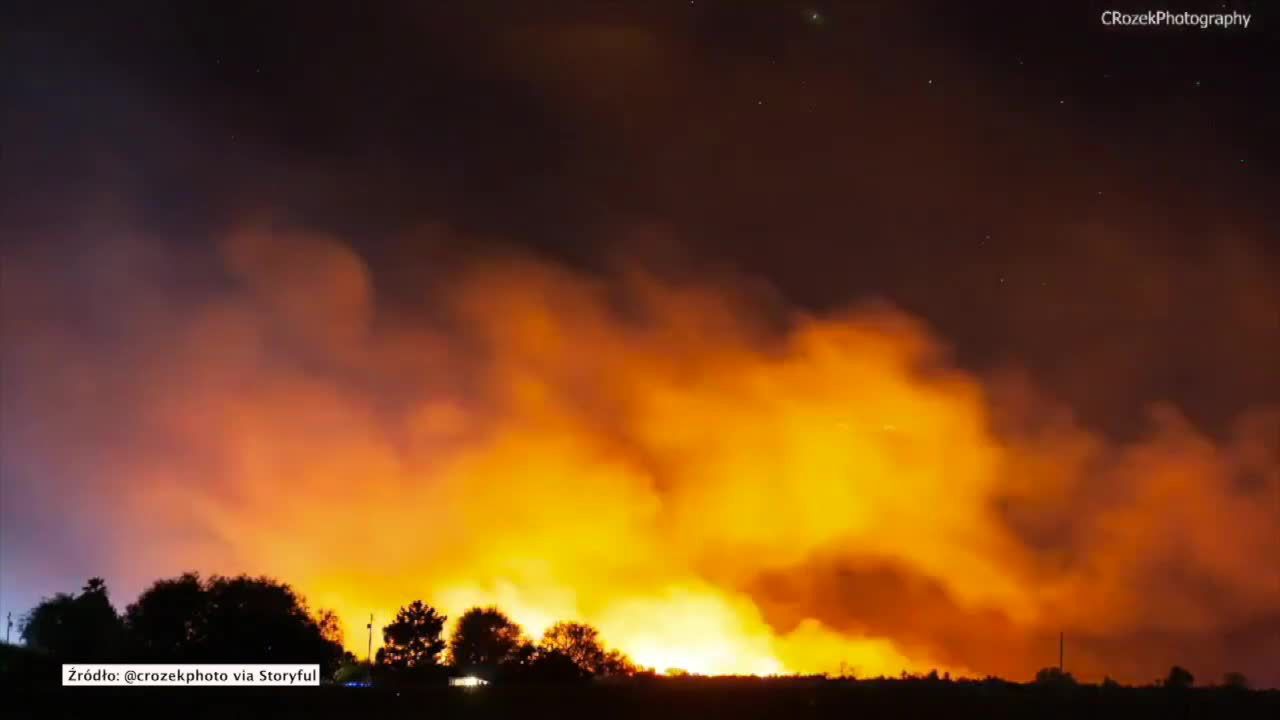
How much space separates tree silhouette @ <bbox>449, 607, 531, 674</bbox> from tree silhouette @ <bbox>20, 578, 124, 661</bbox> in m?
36.8

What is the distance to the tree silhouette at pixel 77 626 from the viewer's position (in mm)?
108625

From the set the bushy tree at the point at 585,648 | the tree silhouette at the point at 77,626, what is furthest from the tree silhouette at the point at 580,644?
the tree silhouette at the point at 77,626

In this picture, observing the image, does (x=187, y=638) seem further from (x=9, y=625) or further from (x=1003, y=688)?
(x=1003, y=688)

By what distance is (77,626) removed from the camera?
386ft

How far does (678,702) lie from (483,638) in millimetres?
Answer: 81585

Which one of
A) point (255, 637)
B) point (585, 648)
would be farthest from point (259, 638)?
point (585, 648)

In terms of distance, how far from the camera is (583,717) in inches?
2279

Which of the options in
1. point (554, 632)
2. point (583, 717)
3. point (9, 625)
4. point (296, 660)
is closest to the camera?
point (583, 717)

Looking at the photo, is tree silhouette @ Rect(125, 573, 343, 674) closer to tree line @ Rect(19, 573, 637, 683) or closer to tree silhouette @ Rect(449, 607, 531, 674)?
tree line @ Rect(19, 573, 637, 683)

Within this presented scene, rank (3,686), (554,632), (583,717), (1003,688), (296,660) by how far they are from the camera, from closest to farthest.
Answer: (583,717)
(1003,688)
(3,686)
(296,660)
(554,632)

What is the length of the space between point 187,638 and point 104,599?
27191 millimetres

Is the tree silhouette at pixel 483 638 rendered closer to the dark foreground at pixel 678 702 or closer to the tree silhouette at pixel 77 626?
the tree silhouette at pixel 77 626

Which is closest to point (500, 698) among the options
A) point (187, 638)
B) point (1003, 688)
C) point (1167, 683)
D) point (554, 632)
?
point (1003, 688)

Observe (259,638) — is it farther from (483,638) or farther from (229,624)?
(483,638)
